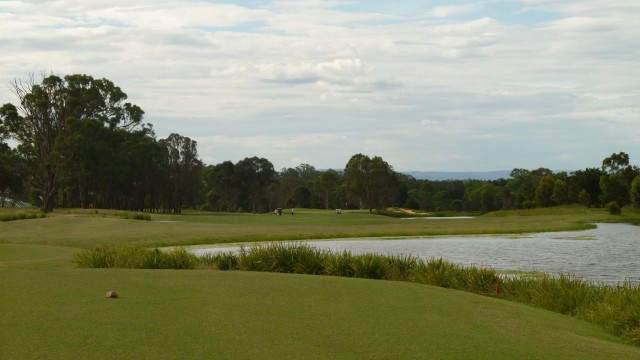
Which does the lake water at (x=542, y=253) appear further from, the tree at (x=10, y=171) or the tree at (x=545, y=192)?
the tree at (x=545, y=192)

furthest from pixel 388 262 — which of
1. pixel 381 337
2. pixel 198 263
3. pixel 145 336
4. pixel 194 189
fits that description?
pixel 194 189

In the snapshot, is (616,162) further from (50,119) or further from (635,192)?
(50,119)

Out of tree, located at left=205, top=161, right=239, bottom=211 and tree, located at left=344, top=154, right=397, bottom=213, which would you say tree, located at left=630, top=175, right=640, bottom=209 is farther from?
tree, located at left=205, top=161, right=239, bottom=211

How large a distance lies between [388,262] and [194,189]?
307 ft

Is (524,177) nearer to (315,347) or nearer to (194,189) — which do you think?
(194,189)

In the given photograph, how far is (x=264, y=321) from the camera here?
35.1 ft

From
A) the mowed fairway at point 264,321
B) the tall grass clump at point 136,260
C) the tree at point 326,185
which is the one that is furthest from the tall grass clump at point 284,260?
the tree at point 326,185

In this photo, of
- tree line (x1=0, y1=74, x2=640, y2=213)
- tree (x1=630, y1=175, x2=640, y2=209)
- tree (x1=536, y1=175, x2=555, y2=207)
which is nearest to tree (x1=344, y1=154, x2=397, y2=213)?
tree line (x1=0, y1=74, x2=640, y2=213)

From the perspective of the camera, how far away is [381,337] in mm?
9922

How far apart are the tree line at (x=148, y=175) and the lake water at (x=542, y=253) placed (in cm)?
4482

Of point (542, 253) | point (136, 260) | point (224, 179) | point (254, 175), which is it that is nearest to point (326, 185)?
point (254, 175)

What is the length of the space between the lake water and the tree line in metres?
44.8

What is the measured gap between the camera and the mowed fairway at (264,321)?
29.7ft

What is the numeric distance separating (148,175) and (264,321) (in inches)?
3662
